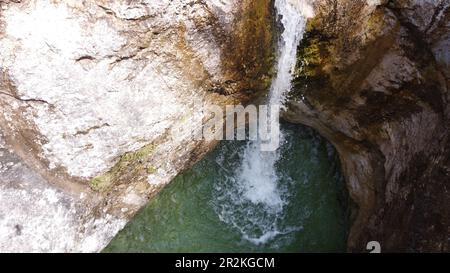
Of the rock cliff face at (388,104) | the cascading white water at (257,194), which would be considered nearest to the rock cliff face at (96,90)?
the rock cliff face at (388,104)

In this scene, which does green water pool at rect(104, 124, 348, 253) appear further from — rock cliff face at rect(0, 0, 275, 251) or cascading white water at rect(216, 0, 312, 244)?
rock cliff face at rect(0, 0, 275, 251)

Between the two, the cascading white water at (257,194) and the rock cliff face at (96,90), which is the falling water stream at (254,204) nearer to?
the cascading white water at (257,194)

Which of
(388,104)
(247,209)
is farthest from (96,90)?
(388,104)

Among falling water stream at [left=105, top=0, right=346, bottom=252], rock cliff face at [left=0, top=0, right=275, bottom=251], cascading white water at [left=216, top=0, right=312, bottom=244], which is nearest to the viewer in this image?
rock cliff face at [left=0, top=0, right=275, bottom=251]

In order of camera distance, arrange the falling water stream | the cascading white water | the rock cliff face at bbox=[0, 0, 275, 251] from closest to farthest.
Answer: the rock cliff face at bbox=[0, 0, 275, 251] → the falling water stream → the cascading white water

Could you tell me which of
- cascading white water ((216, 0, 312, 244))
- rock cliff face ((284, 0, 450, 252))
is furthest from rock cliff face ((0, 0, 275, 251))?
cascading white water ((216, 0, 312, 244))

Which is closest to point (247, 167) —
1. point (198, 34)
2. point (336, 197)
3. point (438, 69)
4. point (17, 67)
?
point (336, 197)

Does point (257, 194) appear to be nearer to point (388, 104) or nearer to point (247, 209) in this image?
point (247, 209)
